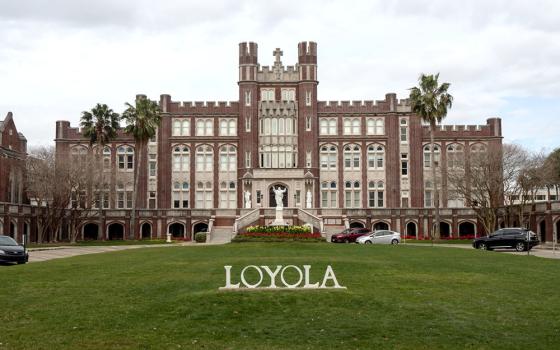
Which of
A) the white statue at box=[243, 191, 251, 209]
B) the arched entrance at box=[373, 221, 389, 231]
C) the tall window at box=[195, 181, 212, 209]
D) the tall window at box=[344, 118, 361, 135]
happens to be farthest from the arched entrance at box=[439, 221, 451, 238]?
the tall window at box=[195, 181, 212, 209]

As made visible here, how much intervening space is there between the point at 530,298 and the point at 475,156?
49726mm

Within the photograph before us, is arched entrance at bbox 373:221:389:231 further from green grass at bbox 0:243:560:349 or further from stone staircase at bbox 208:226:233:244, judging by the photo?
green grass at bbox 0:243:560:349

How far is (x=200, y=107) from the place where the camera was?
82.6m

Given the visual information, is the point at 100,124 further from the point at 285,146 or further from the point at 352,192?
the point at 352,192

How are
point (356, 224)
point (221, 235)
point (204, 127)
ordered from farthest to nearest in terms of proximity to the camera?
point (204, 127), point (356, 224), point (221, 235)

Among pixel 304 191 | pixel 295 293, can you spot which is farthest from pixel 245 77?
pixel 295 293

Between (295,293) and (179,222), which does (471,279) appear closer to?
(295,293)

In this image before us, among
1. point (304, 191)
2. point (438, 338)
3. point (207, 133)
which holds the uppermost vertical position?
point (207, 133)

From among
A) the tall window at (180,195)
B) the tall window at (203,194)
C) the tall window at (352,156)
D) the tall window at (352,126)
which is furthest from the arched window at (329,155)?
the tall window at (180,195)

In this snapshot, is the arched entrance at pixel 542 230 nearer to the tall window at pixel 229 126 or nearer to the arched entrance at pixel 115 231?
the tall window at pixel 229 126

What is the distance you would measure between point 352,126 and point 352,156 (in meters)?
3.80

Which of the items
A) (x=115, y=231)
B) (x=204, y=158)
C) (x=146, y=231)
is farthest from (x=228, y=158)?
(x=115, y=231)

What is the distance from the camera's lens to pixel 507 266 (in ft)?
84.7

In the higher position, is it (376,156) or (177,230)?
(376,156)
